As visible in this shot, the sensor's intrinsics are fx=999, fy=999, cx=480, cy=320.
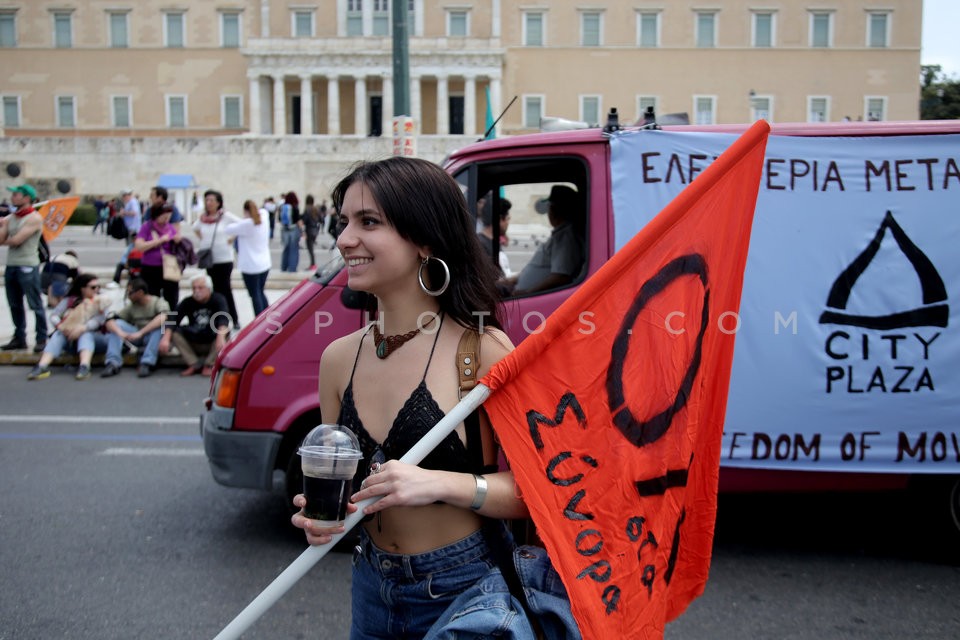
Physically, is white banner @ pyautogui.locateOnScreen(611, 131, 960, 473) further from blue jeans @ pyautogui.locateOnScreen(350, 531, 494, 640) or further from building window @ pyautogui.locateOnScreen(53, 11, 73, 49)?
building window @ pyautogui.locateOnScreen(53, 11, 73, 49)

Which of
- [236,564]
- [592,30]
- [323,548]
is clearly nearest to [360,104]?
[592,30]

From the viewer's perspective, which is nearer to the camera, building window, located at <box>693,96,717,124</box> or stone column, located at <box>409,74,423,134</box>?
building window, located at <box>693,96,717,124</box>

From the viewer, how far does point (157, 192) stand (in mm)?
11812

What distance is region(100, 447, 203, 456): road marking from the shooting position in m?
7.12

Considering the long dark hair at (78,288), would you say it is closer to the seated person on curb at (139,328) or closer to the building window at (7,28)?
the seated person on curb at (139,328)

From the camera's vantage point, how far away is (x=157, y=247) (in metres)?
11.2

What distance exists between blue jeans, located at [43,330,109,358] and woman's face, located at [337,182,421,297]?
9054 mm

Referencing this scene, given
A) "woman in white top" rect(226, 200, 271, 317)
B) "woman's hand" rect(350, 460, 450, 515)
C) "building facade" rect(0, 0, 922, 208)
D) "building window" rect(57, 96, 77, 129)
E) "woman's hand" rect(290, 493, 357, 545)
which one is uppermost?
"building facade" rect(0, 0, 922, 208)

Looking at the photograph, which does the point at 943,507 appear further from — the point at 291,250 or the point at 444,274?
the point at 291,250

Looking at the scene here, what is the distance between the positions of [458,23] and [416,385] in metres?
75.3

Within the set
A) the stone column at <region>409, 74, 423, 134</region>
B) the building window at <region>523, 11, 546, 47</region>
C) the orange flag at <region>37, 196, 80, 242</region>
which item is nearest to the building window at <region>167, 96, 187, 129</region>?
the stone column at <region>409, 74, 423, 134</region>

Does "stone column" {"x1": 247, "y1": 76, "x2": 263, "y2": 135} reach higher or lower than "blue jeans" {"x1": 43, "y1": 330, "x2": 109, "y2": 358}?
higher

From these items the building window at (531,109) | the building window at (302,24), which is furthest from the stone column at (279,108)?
the building window at (531,109)

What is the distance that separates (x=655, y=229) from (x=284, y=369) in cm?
314
